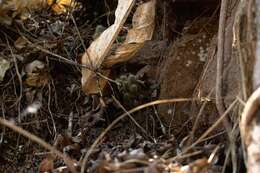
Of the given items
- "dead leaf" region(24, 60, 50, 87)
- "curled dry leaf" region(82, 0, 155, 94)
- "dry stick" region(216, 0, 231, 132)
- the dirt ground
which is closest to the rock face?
the dirt ground

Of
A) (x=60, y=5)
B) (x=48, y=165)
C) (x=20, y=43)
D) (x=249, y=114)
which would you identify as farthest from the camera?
(x=60, y=5)

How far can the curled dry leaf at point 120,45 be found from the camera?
1952 mm

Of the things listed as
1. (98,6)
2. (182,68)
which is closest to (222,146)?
(182,68)

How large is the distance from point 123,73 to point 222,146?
2.24ft

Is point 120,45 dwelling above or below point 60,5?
below

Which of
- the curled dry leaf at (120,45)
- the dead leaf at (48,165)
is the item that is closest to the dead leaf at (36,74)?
the curled dry leaf at (120,45)

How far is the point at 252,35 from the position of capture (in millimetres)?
1434

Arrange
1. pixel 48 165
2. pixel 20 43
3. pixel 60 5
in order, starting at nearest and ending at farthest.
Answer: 1. pixel 48 165
2. pixel 20 43
3. pixel 60 5

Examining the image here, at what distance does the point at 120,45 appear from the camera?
1.97 metres

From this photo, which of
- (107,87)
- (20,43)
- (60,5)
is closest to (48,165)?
(107,87)

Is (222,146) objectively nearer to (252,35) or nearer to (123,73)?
(252,35)

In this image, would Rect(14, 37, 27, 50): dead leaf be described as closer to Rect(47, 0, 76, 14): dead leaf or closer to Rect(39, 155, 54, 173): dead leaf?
Rect(47, 0, 76, 14): dead leaf

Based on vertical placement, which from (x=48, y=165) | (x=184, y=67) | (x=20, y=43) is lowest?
(x=48, y=165)

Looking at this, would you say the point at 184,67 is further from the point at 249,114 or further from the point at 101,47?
the point at 249,114
